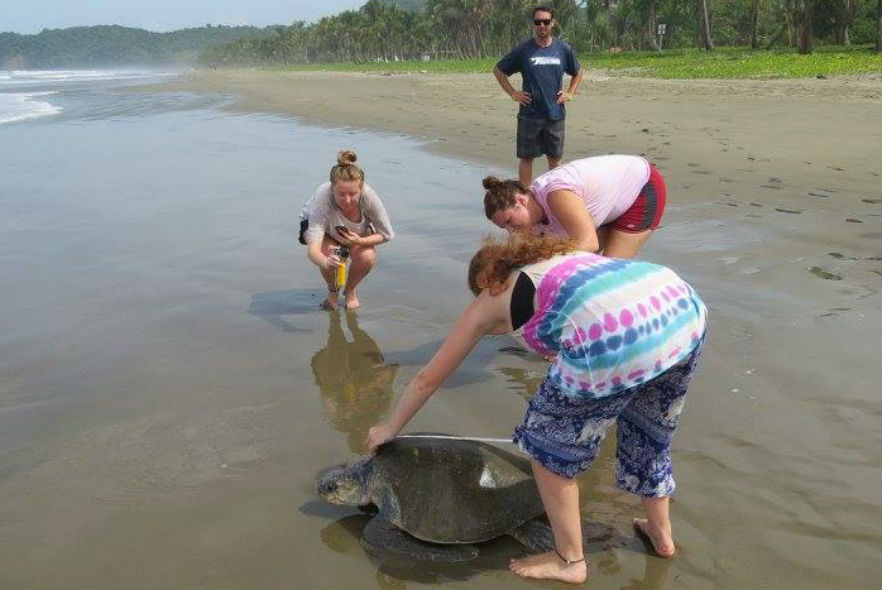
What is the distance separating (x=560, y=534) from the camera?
2.46 m

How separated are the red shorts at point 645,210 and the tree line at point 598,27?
2824 cm

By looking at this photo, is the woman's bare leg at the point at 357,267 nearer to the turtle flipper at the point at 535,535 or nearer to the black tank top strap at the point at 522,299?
the turtle flipper at the point at 535,535

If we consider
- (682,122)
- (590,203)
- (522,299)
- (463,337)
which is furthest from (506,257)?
(682,122)

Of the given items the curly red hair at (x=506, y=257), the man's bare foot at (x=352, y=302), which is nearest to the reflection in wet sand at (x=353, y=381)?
the man's bare foot at (x=352, y=302)

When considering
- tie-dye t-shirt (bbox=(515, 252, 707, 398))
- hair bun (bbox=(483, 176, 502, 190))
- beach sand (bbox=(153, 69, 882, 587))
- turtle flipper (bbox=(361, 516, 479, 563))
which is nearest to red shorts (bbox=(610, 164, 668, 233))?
beach sand (bbox=(153, 69, 882, 587))

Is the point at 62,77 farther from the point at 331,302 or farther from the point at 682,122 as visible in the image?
the point at 331,302

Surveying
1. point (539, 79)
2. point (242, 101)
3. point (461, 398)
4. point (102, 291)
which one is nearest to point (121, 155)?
point (102, 291)

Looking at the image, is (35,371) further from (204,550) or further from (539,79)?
(539,79)

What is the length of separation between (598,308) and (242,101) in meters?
25.1

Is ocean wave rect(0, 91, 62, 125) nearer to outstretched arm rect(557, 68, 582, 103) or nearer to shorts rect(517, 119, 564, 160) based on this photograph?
shorts rect(517, 119, 564, 160)

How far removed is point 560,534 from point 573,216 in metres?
1.58

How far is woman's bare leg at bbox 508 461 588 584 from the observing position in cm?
238

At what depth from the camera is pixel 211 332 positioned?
15.7 feet

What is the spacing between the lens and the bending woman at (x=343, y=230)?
16.6 feet
